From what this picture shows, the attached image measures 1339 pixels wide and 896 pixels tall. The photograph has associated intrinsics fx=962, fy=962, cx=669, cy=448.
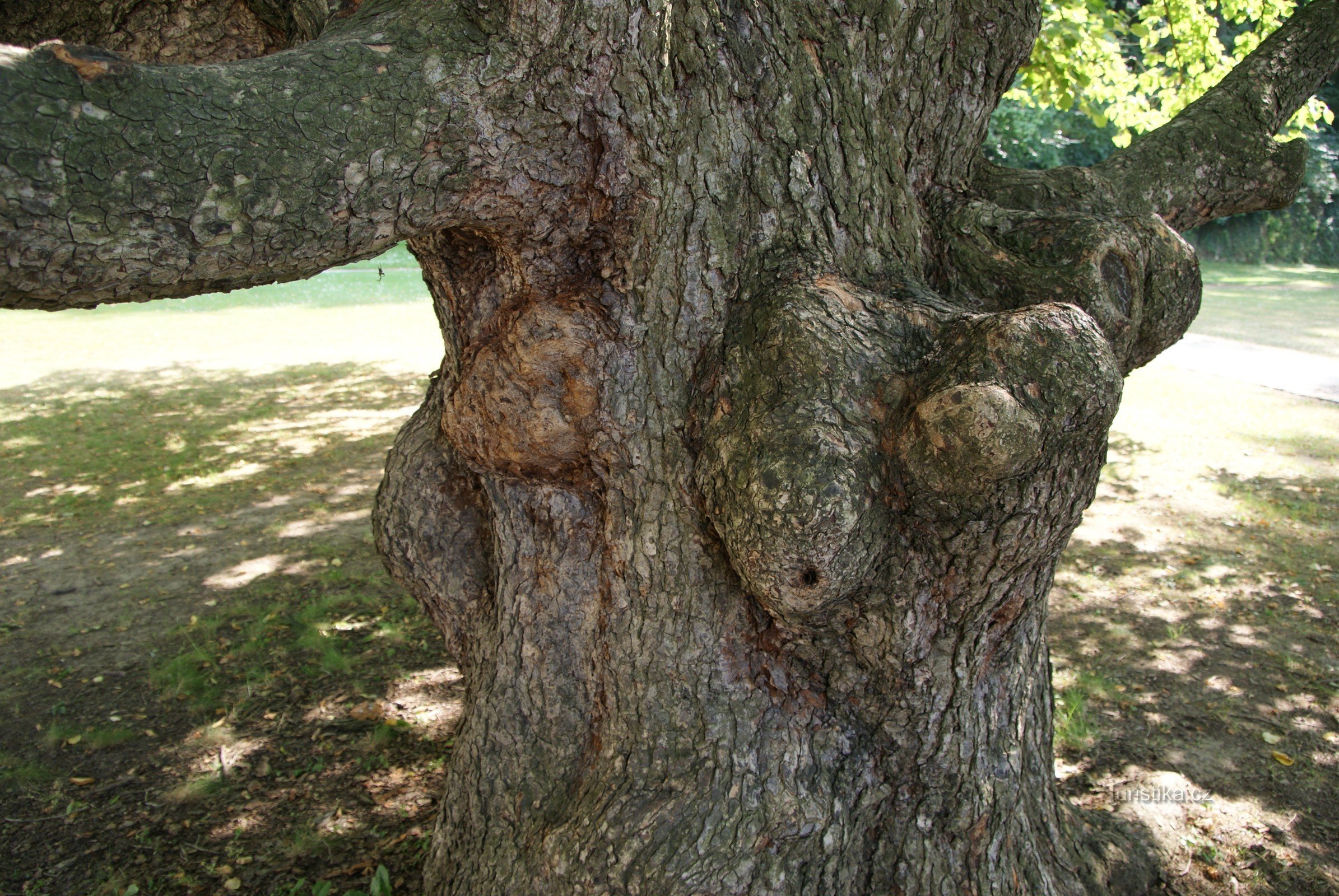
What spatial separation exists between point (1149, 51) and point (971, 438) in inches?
269

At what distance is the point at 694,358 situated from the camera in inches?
95.7

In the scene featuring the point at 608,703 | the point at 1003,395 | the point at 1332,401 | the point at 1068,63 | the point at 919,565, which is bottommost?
the point at 1332,401

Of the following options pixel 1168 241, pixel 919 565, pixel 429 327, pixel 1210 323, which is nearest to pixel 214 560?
pixel 919 565

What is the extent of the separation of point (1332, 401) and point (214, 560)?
1052 cm

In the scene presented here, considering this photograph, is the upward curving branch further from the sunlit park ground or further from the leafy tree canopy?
the leafy tree canopy

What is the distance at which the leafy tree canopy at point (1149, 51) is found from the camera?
20.3 ft

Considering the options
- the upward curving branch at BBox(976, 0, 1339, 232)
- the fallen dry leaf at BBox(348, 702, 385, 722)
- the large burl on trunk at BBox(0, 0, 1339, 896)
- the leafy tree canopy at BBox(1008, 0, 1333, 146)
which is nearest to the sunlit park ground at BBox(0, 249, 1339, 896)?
the fallen dry leaf at BBox(348, 702, 385, 722)

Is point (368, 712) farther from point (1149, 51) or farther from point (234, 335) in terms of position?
point (234, 335)

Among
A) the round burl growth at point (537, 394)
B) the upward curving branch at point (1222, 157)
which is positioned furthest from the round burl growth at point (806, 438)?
the upward curving branch at point (1222, 157)

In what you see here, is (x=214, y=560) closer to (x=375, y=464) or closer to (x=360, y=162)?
(x=375, y=464)

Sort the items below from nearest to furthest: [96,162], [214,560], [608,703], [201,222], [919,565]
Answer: [96,162]
[201,222]
[919,565]
[608,703]
[214,560]

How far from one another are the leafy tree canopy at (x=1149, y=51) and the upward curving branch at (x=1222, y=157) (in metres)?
2.35

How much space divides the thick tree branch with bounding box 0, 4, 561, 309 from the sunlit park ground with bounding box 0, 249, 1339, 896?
1087mm

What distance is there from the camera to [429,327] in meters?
15.9
